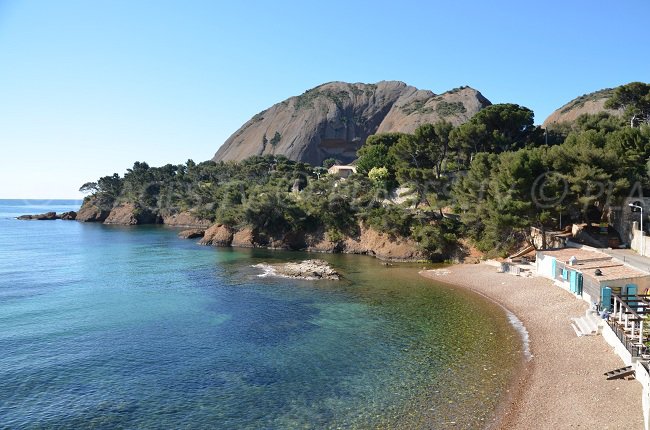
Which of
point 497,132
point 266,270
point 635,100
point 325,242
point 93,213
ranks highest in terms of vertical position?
point 635,100

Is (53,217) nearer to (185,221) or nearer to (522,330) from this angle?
(185,221)

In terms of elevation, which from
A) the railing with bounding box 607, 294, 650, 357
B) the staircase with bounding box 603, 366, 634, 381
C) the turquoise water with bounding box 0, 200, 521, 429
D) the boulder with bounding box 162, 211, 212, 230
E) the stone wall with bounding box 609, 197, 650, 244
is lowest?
the turquoise water with bounding box 0, 200, 521, 429

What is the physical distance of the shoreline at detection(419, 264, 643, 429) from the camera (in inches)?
672

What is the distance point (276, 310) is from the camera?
111 feet

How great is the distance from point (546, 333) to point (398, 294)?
13.3 m

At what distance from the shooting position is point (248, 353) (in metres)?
25.2

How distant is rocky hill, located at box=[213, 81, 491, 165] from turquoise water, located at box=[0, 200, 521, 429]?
114391 mm

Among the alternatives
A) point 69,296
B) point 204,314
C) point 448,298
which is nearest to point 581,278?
point 448,298

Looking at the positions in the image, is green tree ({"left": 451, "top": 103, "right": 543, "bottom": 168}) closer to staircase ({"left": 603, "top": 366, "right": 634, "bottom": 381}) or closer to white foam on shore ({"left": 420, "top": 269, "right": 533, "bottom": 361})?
white foam on shore ({"left": 420, "top": 269, "right": 533, "bottom": 361})

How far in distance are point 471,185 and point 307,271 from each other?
1949 centimetres

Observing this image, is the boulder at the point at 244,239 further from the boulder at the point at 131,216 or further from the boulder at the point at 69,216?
the boulder at the point at 69,216

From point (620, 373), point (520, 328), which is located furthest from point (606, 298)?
point (620, 373)

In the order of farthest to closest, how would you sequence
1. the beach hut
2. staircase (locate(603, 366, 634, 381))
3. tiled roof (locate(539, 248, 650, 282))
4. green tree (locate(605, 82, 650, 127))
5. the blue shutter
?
1. green tree (locate(605, 82, 650, 127))
2. tiled roof (locate(539, 248, 650, 282))
3. the beach hut
4. the blue shutter
5. staircase (locate(603, 366, 634, 381))

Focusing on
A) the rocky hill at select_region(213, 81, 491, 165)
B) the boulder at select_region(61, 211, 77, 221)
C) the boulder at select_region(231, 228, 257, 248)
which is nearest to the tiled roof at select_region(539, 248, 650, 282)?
the boulder at select_region(231, 228, 257, 248)
